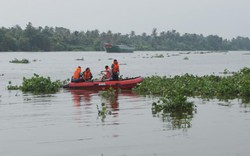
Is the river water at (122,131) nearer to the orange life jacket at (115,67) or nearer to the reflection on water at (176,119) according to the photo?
the reflection on water at (176,119)

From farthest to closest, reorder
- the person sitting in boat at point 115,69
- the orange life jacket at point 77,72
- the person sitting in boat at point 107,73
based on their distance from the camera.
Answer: the orange life jacket at point 77,72 → the person sitting in boat at point 107,73 → the person sitting in boat at point 115,69

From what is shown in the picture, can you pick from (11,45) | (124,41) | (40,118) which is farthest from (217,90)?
(124,41)

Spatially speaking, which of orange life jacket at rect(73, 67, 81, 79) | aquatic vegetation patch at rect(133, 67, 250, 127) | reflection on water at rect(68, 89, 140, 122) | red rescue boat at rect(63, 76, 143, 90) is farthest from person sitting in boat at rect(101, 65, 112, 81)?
aquatic vegetation patch at rect(133, 67, 250, 127)

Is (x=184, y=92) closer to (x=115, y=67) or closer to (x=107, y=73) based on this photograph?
(x=115, y=67)

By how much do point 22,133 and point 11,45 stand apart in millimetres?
119513

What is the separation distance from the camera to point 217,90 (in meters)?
22.5

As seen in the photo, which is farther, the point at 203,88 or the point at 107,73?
the point at 107,73

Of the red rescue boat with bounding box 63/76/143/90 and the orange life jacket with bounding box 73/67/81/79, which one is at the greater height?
the orange life jacket with bounding box 73/67/81/79

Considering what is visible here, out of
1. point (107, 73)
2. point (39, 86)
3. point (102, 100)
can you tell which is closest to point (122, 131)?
point (102, 100)

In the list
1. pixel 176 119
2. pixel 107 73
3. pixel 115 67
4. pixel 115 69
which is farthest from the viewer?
pixel 107 73

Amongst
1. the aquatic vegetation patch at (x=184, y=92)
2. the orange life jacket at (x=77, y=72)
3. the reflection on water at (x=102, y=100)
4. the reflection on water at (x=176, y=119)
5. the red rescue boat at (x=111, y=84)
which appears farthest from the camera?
the orange life jacket at (x=77, y=72)

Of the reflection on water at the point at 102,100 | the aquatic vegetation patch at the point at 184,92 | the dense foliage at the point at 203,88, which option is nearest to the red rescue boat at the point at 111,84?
the reflection on water at the point at 102,100

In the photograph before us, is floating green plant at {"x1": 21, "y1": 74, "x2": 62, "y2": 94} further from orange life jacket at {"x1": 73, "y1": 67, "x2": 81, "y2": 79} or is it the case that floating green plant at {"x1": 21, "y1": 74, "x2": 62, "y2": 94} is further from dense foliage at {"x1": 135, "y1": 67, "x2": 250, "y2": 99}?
dense foliage at {"x1": 135, "y1": 67, "x2": 250, "y2": 99}

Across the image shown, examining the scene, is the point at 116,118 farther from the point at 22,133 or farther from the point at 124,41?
the point at 124,41
